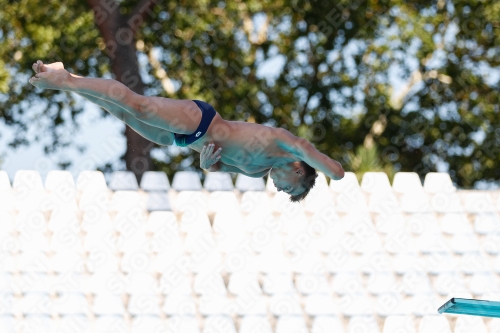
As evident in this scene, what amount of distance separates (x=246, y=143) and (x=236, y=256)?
292 centimetres

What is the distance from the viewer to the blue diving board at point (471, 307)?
3.07 meters

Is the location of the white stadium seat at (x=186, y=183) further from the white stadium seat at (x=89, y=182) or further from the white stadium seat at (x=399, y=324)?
the white stadium seat at (x=399, y=324)

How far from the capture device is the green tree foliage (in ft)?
36.7

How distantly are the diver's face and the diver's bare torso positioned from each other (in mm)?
54

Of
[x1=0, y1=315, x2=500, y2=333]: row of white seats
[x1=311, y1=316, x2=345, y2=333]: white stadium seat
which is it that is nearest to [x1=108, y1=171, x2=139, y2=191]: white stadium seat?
[x1=0, y1=315, x2=500, y2=333]: row of white seats

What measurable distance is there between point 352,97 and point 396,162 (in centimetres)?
130

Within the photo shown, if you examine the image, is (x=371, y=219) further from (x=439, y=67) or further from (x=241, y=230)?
(x=439, y=67)

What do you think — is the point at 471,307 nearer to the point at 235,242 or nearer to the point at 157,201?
the point at 235,242

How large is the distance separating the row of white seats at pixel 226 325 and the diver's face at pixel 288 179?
2.52 m

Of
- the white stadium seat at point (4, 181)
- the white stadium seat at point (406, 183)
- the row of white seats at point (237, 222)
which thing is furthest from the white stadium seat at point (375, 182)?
the white stadium seat at point (4, 181)

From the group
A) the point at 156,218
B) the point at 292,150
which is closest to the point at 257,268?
the point at 156,218

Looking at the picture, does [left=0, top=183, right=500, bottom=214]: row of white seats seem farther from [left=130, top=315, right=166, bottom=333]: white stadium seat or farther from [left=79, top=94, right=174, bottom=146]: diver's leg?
[left=79, top=94, right=174, bottom=146]: diver's leg

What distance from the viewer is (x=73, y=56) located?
36.0 ft

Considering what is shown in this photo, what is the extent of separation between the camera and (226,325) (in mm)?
5773
